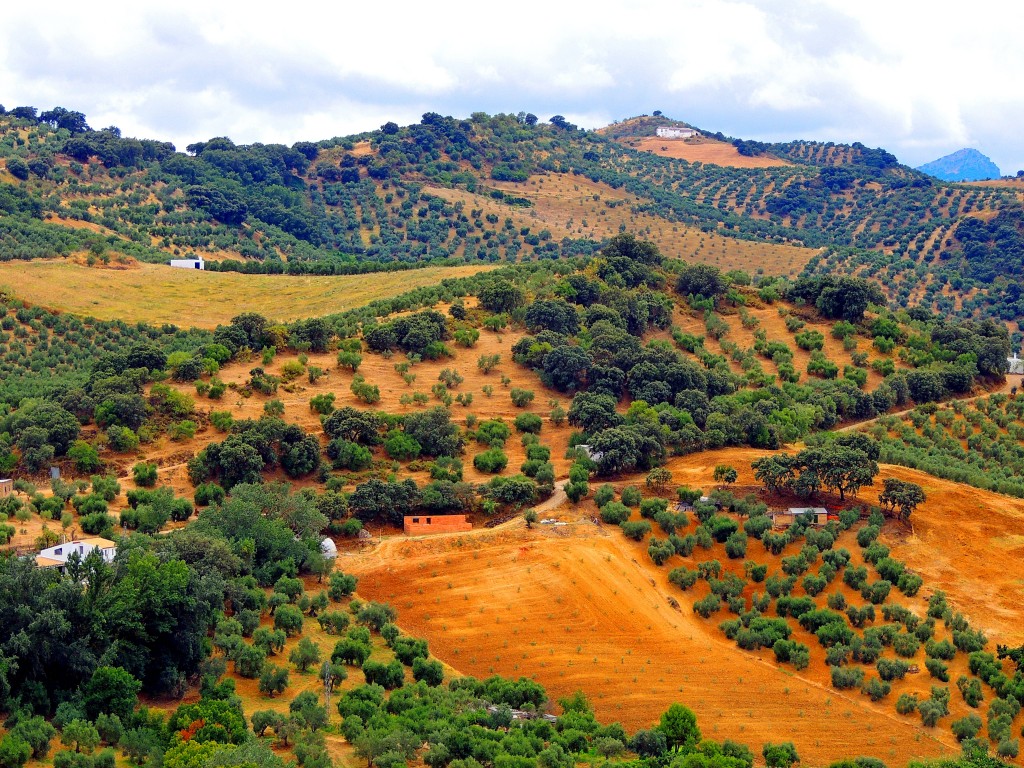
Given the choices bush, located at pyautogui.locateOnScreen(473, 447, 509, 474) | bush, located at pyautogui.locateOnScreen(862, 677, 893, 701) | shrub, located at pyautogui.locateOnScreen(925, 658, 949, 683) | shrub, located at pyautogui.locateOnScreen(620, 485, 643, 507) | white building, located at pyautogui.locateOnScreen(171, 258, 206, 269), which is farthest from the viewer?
white building, located at pyautogui.locateOnScreen(171, 258, 206, 269)

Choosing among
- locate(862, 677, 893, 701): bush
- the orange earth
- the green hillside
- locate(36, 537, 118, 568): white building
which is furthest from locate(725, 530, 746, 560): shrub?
the green hillside

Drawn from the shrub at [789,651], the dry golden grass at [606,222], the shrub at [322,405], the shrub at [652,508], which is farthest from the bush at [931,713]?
the dry golden grass at [606,222]

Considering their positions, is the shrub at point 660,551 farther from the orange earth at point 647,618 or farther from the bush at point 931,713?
the bush at point 931,713

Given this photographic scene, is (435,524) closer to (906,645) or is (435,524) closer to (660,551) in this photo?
(660,551)

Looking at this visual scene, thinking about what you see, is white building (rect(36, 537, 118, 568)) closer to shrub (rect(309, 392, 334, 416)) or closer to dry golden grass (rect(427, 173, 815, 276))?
shrub (rect(309, 392, 334, 416))

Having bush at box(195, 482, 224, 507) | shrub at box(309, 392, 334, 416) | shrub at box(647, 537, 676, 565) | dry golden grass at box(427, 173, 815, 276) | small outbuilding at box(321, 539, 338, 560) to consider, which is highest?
dry golden grass at box(427, 173, 815, 276)

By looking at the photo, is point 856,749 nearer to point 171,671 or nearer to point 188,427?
point 171,671
